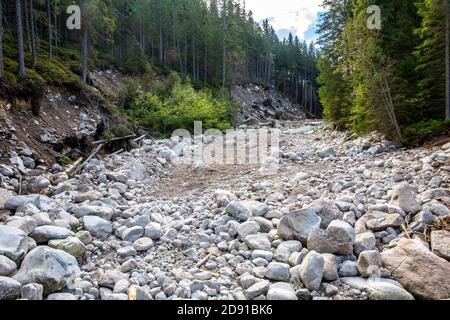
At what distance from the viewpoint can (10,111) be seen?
1012 centimetres

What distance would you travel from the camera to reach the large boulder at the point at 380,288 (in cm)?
378

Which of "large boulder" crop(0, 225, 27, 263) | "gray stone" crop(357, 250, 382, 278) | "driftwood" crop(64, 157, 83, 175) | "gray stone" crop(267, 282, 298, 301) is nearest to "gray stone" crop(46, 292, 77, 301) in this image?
"large boulder" crop(0, 225, 27, 263)

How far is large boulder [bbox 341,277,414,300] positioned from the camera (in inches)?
149

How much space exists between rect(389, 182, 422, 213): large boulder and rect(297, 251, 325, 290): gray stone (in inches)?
101

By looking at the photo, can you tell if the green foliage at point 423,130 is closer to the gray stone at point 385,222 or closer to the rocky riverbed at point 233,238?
the rocky riverbed at point 233,238

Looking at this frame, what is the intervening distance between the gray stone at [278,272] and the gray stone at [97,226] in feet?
10.1

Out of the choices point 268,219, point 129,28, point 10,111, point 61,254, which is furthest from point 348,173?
point 129,28

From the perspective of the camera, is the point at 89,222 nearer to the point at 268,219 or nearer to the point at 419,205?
the point at 268,219

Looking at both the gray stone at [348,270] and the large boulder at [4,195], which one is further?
the large boulder at [4,195]

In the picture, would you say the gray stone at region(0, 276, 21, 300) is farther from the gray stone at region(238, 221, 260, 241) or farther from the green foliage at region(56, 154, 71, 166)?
the green foliage at region(56, 154, 71, 166)

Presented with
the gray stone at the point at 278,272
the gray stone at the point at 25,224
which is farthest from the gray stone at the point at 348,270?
the gray stone at the point at 25,224

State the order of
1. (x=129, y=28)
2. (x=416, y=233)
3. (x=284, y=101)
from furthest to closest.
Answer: (x=284, y=101) → (x=129, y=28) → (x=416, y=233)

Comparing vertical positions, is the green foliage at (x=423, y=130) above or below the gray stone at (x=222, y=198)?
above

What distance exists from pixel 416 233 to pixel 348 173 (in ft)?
12.8
